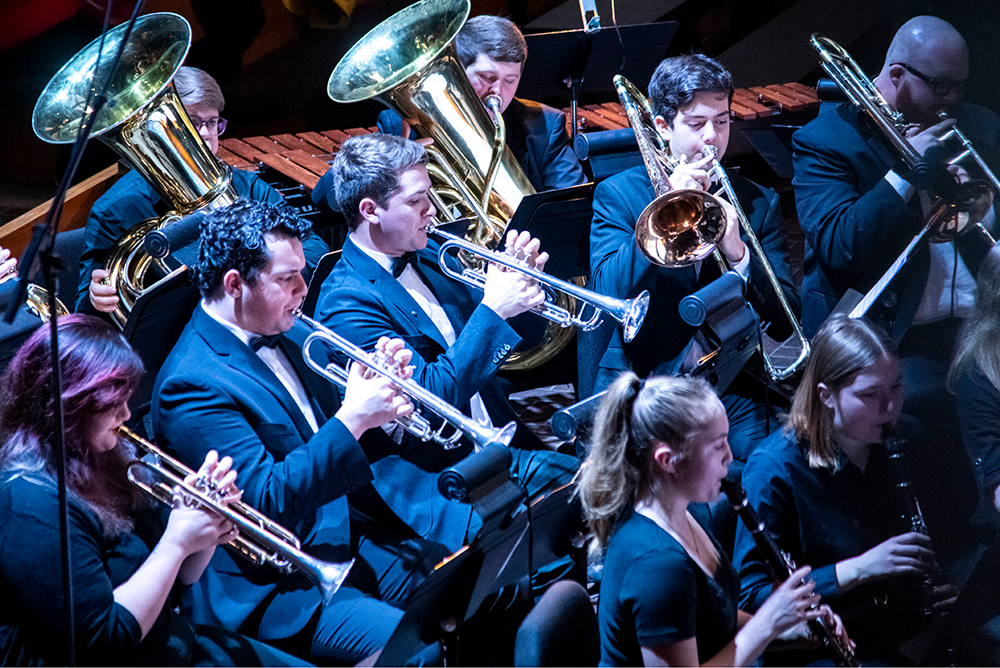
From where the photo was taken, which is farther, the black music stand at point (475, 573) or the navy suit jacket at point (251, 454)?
the navy suit jacket at point (251, 454)

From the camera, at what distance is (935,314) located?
3305 millimetres

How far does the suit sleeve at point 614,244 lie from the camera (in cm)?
301

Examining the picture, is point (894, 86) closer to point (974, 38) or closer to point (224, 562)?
point (974, 38)

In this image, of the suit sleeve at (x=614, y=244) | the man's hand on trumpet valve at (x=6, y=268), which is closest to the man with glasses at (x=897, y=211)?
the suit sleeve at (x=614, y=244)

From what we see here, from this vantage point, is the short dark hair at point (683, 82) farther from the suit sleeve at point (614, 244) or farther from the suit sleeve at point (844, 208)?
the suit sleeve at point (844, 208)

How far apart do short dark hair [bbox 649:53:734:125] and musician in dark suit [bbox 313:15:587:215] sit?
65 centimetres

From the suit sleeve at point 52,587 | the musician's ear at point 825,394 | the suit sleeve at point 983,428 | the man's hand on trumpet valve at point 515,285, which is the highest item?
the man's hand on trumpet valve at point 515,285

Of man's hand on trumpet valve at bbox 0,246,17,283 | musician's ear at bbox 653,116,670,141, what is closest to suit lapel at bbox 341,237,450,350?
man's hand on trumpet valve at bbox 0,246,17,283

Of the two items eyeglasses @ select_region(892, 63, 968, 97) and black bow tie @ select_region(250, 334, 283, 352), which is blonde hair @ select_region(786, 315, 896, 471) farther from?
black bow tie @ select_region(250, 334, 283, 352)

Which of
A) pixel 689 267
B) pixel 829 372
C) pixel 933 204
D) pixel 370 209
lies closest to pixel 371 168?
pixel 370 209

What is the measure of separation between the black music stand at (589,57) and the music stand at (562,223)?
0.88 m

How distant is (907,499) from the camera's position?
253cm

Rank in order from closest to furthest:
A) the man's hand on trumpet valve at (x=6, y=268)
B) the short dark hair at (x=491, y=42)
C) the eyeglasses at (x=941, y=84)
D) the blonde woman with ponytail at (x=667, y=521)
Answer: the blonde woman with ponytail at (x=667, y=521) → the man's hand on trumpet valve at (x=6, y=268) → the eyeglasses at (x=941, y=84) → the short dark hair at (x=491, y=42)

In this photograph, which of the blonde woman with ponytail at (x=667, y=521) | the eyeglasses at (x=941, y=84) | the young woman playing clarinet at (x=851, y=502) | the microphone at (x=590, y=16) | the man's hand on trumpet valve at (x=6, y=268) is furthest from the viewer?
the microphone at (x=590, y=16)
